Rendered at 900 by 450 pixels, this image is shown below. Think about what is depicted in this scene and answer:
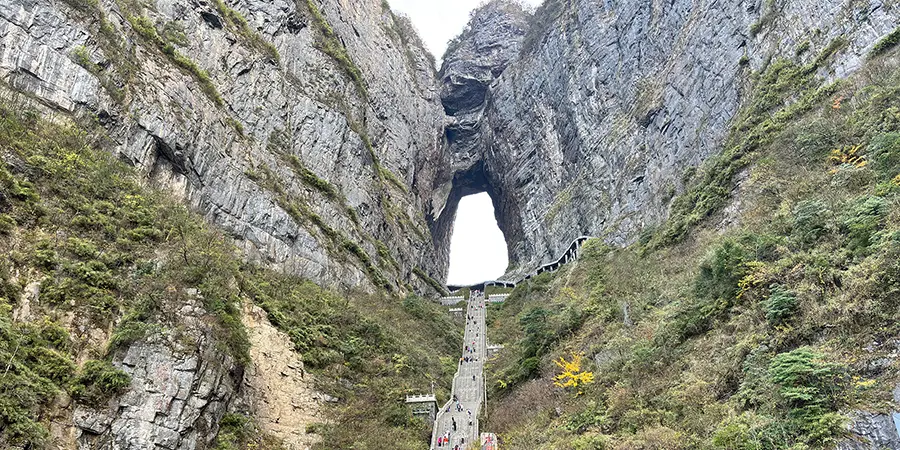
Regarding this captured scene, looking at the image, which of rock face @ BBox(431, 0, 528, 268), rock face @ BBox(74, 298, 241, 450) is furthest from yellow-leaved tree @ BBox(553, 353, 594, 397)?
rock face @ BBox(431, 0, 528, 268)

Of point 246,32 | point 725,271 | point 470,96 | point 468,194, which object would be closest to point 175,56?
point 246,32

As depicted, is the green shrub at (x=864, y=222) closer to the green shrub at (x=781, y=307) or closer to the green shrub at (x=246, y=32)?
the green shrub at (x=781, y=307)

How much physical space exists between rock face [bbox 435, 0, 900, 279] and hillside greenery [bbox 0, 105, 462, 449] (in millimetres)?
21073

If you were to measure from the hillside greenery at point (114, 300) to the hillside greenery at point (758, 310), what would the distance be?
16.6 ft

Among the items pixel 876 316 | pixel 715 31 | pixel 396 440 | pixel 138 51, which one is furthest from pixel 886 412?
pixel 715 31

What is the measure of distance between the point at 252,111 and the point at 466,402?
68.9 feet

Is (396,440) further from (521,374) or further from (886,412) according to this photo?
(886,412)

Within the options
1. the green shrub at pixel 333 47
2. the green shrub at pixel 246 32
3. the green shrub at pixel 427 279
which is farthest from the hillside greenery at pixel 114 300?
the green shrub at pixel 333 47

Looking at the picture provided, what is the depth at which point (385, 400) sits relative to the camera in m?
18.3

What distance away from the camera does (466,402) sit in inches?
843

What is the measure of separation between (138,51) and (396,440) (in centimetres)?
2190

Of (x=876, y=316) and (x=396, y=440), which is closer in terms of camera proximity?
(x=876, y=316)

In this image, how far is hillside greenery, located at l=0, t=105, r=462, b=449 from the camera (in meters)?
11.1

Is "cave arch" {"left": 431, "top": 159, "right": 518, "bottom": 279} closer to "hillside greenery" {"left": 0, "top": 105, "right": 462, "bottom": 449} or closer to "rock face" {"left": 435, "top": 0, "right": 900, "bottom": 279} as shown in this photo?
"rock face" {"left": 435, "top": 0, "right": 900, "bottom": 279}
